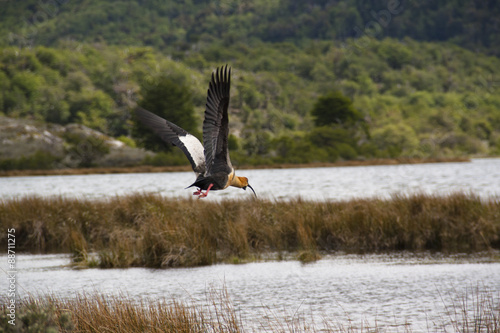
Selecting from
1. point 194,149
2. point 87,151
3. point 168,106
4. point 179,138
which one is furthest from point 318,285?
point 168,106

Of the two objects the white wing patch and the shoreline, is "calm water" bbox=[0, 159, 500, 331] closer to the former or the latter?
the white wing patch

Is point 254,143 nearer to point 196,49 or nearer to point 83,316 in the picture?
point 83,316

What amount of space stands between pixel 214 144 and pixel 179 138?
65.1 inches

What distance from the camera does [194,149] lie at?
32.1 feet

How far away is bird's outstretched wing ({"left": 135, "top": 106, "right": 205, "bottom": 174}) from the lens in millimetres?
9594

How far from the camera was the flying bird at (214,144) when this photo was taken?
807cm

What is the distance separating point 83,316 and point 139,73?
406 feet

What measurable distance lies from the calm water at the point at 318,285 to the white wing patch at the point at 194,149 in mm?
2205

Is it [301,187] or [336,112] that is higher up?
[336,112]

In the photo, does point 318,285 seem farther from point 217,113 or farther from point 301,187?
point 301,187

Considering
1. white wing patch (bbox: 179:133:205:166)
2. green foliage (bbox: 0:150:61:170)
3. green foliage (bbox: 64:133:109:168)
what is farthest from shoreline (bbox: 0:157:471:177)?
white wing patch (bbox: 179:133:205:166)

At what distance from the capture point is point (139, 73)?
128 meters

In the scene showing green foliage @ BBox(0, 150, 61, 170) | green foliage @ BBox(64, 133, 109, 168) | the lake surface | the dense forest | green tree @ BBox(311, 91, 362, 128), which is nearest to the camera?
the lake surface

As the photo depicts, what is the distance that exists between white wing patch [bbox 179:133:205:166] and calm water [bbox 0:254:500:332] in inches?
86.8
